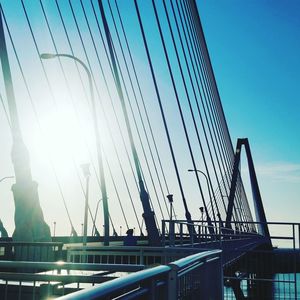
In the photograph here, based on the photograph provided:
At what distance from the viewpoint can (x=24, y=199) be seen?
37.3 feet

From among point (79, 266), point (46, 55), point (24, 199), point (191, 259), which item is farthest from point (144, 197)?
point (191, 259)

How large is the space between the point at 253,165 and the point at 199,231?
33.1 meters

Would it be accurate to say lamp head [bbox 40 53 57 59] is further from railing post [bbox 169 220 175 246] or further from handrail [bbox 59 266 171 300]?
handrail [bbox 59 266 171 300]

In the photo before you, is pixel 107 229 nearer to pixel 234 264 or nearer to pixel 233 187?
pixel 234 264

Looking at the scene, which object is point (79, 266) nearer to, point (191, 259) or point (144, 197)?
point (191, 259)

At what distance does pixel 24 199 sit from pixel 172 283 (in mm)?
8921

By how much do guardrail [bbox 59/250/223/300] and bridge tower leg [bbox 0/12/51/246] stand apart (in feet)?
22.9

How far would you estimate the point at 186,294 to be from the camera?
3.67m

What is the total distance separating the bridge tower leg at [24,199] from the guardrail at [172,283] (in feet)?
22.9

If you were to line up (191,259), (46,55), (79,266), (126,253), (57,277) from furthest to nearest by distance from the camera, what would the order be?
(46,55)
(126,253)
(79,266)
(57,277)
(191,259)

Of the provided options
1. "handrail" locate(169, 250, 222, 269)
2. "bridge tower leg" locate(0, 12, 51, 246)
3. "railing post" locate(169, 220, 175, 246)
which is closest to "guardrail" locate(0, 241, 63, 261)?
"bridge tower leg" locate(0, 12, 51, 246)

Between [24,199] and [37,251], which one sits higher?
[24,199]

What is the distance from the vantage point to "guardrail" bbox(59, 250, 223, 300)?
200 cm

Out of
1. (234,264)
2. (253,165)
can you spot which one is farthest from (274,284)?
(253,165)
